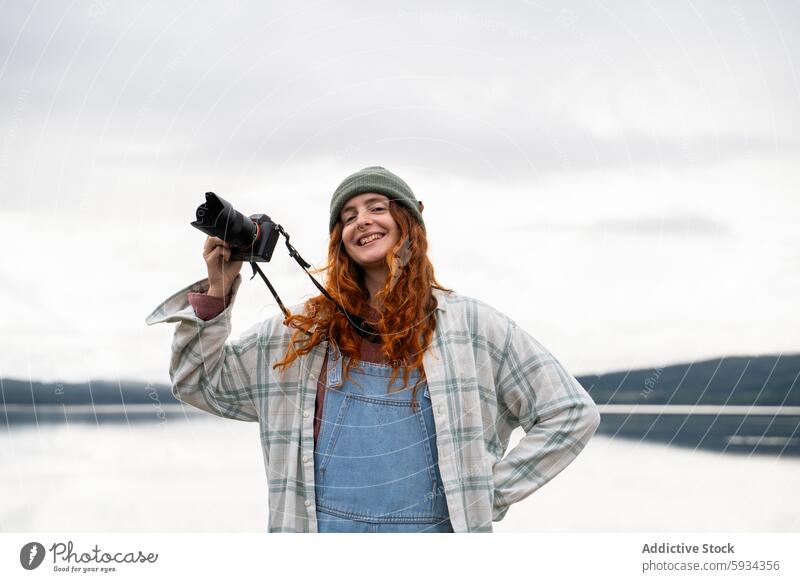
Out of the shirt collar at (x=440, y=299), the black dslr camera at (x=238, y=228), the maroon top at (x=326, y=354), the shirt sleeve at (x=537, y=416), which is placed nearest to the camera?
the black dslr camera at (x=238, y=228)

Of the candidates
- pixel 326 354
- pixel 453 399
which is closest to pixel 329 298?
pixel 326 354

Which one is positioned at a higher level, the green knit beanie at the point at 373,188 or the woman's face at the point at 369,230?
the green knit beanie at the point at 373,188

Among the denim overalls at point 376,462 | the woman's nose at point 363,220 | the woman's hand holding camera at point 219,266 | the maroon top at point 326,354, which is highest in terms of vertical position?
the woman's nose at point 363,220

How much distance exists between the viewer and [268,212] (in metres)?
3.79

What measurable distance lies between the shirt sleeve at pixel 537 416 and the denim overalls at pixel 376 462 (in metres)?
0.33

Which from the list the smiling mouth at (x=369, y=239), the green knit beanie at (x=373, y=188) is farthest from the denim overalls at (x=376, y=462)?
the green knit beanie at (x=373, y=188)

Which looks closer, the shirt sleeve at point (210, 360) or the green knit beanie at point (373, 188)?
the shirt sleeve at point (210, 360)

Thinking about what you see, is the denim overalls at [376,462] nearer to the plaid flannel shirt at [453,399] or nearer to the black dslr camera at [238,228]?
the plaid flannel shirt at [453,399]

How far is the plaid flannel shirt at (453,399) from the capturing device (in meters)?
3.46

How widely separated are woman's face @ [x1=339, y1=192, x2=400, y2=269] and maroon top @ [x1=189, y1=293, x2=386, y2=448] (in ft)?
1.23

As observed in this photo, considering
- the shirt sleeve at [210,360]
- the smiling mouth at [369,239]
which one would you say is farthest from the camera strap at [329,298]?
the smiling mouth at [369,239]

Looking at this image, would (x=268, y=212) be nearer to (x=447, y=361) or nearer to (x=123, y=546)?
(x=447, y=361)

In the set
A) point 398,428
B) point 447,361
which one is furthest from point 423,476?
point 447,361

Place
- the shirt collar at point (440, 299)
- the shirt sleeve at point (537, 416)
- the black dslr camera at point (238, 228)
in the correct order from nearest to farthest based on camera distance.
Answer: the black dslr camera at point (238, 228) → the shirt sleeve at point (537, 416) → the shirt collar at point (440, 299)
